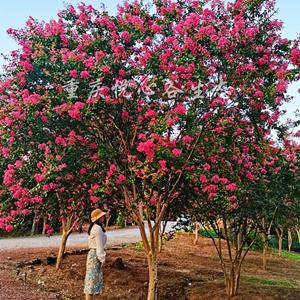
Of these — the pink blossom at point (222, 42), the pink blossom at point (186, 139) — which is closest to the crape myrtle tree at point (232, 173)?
the pink blossom at point (186, 139)

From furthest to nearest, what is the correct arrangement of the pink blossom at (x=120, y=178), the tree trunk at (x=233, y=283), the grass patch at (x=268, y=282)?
the grass patch at (x=268, y=282) → the tree trunk at (x=233, y=283) → the pink blossom at (x=120, y=178)

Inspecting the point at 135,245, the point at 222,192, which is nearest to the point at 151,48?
the point at 222,192

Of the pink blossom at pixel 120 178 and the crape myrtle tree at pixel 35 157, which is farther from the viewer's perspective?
the pink blossom at pixel 120 178

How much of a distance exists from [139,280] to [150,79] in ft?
16.0

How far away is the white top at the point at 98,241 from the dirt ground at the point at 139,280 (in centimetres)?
194

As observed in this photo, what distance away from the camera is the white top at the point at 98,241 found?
6.05 m

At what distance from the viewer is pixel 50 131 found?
22.3 ft

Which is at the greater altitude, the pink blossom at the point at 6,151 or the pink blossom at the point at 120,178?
the pink blossom at the point at 6,151

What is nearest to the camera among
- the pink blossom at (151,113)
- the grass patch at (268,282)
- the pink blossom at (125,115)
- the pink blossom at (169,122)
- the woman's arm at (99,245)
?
the pink blossom at (169,122)

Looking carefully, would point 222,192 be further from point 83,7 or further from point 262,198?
point 83,7

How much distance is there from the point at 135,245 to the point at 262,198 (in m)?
11.8

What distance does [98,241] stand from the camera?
6.10 metres

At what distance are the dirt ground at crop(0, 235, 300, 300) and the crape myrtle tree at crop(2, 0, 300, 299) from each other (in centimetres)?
169

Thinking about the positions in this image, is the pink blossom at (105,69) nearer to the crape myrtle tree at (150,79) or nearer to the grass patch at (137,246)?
the crape myrtle tree at (150,79)
